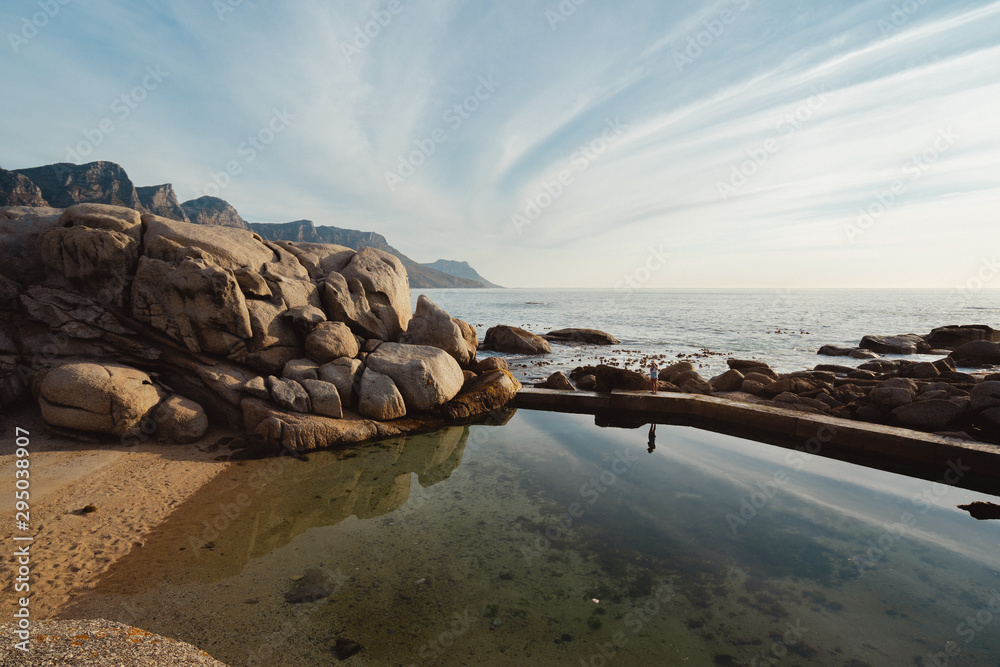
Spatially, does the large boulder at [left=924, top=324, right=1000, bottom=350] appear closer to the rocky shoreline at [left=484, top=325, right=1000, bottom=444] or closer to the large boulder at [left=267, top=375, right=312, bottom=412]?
the rocky shoreline at [left=484, top=325, right=1000, bottom=444]

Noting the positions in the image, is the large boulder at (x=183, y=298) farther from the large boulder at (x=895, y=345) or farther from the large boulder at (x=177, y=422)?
the large boulder at (x=895, y=345)

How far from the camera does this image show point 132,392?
988 cm

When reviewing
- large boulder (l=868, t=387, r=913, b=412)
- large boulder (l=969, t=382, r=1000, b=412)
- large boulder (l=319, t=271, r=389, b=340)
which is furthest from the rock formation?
large boulder (l=969, t=382, r=1000, b=412)

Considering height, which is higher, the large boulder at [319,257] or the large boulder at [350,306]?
the large boulder at [319,257]

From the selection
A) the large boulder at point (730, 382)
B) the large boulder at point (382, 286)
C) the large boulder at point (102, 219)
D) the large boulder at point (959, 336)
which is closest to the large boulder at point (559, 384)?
the large boulder at point (382, 286)

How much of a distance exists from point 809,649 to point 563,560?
3174 millimetres

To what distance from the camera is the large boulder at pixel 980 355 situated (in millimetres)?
26703

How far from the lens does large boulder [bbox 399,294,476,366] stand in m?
15.5

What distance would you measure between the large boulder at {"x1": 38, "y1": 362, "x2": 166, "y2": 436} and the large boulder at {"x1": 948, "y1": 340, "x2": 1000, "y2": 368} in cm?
4246

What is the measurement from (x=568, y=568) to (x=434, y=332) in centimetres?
1036

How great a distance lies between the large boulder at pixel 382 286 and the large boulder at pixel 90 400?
739cm

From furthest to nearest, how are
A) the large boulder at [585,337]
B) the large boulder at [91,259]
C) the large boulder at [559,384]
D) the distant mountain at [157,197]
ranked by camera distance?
the distant mountain at [157,197]
the large boulder at [585,337]
the large boulder at [559,384]
the large boulder at [91,259]

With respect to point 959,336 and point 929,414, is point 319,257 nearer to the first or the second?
point 929,414

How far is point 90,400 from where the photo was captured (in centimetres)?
945
